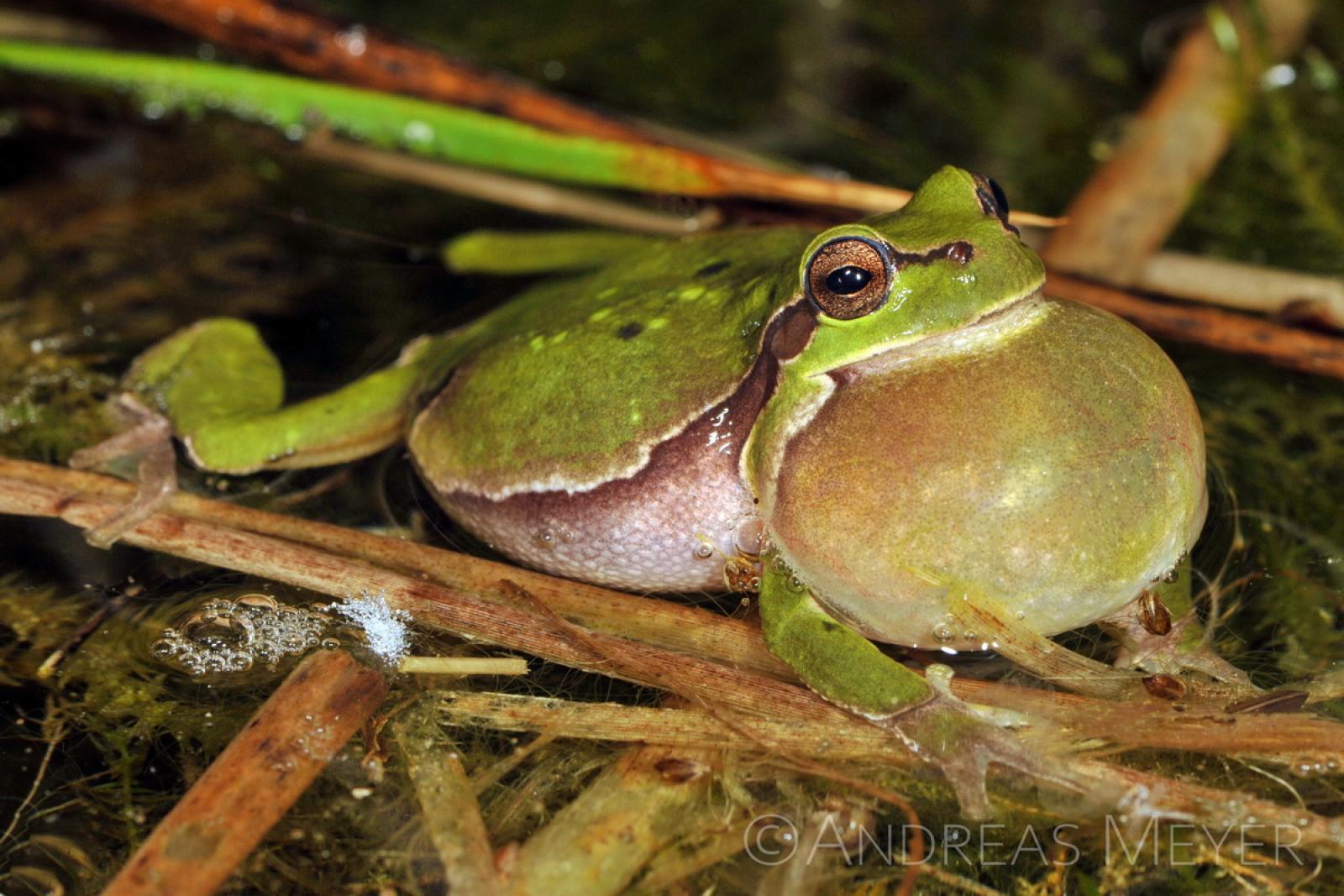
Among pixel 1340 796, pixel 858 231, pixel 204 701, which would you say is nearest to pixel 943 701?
pixel 1340 796

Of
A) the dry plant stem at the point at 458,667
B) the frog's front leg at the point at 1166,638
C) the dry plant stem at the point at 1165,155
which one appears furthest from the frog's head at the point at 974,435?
the dry plant stem at the point at 1165,155

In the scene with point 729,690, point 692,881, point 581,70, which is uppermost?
point 581,70

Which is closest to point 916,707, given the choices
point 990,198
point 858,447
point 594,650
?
point 858,447

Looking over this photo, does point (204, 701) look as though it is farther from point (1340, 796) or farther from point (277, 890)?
point (1340, 796)

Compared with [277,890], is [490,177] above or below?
above

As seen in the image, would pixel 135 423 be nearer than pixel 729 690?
No

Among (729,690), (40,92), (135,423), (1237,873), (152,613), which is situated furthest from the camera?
(40,92)
